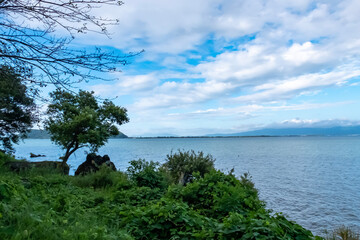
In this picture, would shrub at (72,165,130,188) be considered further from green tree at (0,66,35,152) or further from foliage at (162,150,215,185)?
green tree at (0,66,35,152)

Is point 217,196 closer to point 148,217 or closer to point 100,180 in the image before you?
point 148,217

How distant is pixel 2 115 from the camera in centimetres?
1892

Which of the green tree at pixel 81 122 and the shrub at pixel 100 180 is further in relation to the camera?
the green tree at pixel 81 122

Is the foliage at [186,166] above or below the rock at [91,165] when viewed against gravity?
above

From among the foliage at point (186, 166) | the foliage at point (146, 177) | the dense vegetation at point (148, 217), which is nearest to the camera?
the dense vegetation at point (148, 217)

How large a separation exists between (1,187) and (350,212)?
58.5 ft

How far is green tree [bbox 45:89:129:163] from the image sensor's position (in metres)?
17.7

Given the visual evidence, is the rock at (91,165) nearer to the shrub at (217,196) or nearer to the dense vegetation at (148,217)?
the dense vegetation at (148,217)

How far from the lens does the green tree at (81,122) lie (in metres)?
17.7

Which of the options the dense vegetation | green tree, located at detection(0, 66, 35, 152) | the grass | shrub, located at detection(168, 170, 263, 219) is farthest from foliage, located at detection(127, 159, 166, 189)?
green tree, located at detection(0, 66, 35, 152)

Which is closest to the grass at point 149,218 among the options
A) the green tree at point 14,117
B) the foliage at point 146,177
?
the foliage at point 146,177

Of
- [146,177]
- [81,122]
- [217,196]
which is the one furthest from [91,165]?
[217,196]

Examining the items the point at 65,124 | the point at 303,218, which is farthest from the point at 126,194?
the point at 65,124

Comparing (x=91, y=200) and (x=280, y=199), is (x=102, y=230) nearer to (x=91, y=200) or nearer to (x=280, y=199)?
(x=91, y=200)
